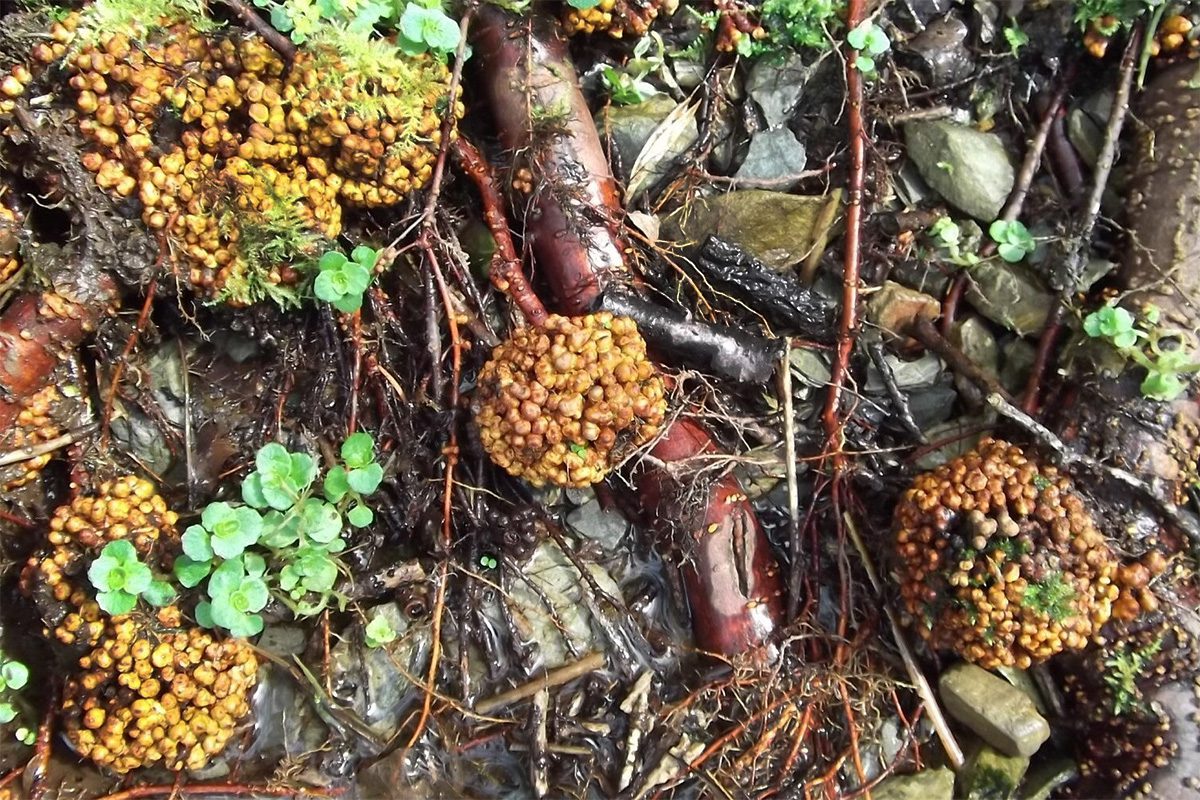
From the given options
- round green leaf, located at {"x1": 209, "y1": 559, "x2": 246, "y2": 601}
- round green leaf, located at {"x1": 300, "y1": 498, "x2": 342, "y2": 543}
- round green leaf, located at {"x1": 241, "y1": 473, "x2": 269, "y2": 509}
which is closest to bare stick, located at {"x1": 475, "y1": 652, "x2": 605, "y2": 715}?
round green leaf, located at {"x1": 300, "y1": 498, "x2": 342, "y2": 543}

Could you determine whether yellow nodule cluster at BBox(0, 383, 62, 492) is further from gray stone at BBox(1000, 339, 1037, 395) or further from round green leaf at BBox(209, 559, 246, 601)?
gray stone at BBox(1000, 339, 1037, 395)

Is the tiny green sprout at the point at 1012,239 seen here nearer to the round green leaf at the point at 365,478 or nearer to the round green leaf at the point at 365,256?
the round green leaf at the point at 365,256

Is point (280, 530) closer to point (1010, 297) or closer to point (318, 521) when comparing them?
point (318, 521)

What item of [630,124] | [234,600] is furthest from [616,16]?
[234,600]

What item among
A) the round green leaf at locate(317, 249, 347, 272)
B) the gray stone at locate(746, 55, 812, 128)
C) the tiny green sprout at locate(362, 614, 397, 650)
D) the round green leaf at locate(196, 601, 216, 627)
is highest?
the gray stone at locate(746, 55, 812, 128)

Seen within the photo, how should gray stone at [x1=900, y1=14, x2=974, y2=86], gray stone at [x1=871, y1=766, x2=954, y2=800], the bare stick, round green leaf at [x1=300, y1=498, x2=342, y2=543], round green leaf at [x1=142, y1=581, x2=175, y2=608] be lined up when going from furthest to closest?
1. gray stone at [x1=900, y1=14, x2=974, y2=86]
2. the bare stick
3. gray stone at [x1=871, y1=766, x2=954, y2=800]
4. round green leaf at [x1=300, y1=498, x2=342, y2=543]
5. round green leaf at [x1=142, y1=581, x2=175, y2=608]
